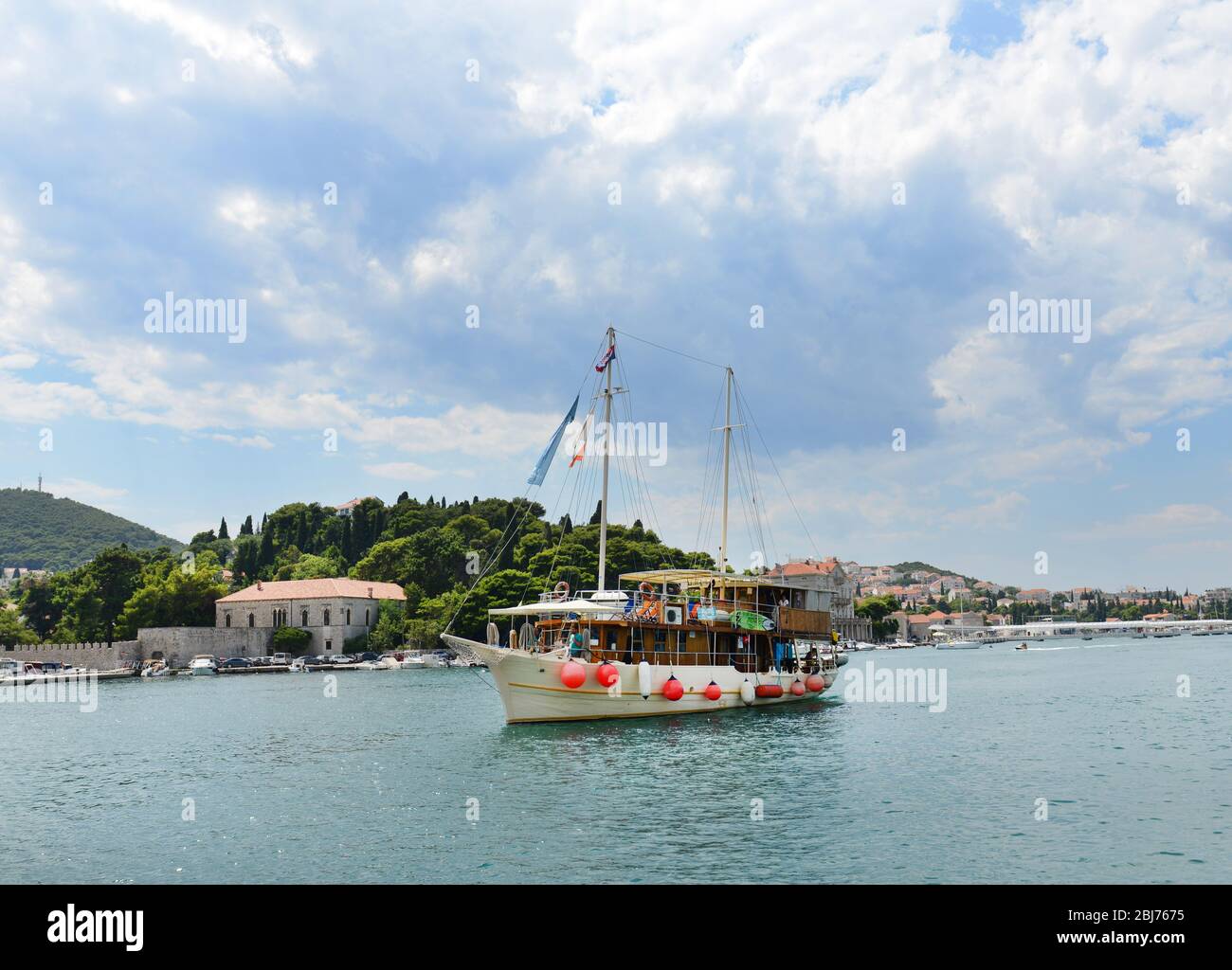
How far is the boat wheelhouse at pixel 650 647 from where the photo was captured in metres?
38.4

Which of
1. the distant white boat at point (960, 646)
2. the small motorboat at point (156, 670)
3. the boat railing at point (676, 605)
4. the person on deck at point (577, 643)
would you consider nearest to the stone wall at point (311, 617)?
the small motorboat at point (156, 670)

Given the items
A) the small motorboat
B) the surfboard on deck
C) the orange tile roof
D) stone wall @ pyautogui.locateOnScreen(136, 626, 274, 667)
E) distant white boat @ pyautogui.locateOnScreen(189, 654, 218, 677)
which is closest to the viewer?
the surfboard on deck

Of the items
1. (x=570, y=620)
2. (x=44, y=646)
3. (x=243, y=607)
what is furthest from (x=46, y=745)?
(x=243, y=607)

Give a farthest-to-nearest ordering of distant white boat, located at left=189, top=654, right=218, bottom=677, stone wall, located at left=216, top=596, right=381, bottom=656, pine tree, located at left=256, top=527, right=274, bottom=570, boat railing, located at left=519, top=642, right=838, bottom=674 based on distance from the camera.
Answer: pine tree, located at left=256, top=527, right=274, bottom=570
stone wall, located at left=216, top=596, right=381, bottom=656
distant white boat, located at left=189, top=654, right=218, bottom=677
boat railing, located at left=519, top=642, right=838, bottom=674

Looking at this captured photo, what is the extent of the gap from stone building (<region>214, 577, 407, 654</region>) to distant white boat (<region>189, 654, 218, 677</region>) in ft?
44.5

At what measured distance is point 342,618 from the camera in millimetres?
114125

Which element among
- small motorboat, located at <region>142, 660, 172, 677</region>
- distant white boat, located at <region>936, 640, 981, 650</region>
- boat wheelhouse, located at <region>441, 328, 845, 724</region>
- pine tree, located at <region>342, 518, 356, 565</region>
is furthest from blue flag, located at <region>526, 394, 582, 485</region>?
distant white boat, located at <region>936, 640, 981, 650</region>

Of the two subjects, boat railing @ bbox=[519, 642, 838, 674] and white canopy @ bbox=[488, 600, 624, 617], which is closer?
white canopy @ bbox=[488, 600, 624, 617]

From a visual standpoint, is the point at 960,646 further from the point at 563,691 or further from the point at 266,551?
the point at 563,691

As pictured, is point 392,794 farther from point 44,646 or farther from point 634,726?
point 44,646

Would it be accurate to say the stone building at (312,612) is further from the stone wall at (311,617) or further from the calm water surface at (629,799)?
the calm water surface at (629,799)

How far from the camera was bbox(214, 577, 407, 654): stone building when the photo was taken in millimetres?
114125

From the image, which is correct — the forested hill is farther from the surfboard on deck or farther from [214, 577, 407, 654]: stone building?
the surfboard on deck
